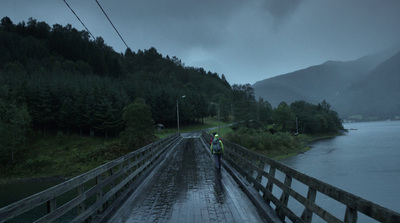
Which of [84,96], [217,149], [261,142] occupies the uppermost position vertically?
[84,96]

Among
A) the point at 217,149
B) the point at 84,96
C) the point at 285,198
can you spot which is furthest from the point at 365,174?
the point at 84,96

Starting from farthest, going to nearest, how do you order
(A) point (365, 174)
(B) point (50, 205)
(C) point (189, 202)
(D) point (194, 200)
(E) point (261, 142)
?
1. (E) point (261, 142)
2. (A) point (365, 174)
3. (D) point (194, 200)
4. (C) point (189, 202)
5. (B) point (50, 205)

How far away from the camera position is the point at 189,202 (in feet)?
25.6

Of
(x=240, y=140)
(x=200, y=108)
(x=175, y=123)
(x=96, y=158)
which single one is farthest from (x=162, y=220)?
(x=200, y=108)

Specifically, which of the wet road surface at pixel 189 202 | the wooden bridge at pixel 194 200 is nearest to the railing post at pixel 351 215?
the wooden bridge at pixel 194 200

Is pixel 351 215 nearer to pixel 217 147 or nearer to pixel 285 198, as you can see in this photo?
pixel 285 198

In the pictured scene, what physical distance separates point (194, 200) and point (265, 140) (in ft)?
155

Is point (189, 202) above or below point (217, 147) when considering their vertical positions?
below

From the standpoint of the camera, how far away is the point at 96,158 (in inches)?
1981

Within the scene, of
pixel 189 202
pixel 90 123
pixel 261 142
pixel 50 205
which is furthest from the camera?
pixel 90 123

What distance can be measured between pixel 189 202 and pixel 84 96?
68.4 m

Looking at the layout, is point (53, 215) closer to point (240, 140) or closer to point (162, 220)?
point (162, 220)

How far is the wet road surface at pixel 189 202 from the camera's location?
21.1ft

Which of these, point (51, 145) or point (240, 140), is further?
point (51, 145)
